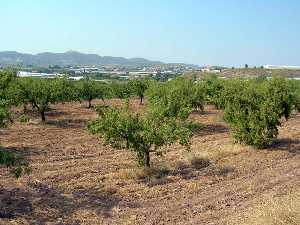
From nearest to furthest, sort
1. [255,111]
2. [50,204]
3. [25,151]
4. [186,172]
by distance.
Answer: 1. [50,204]
2. [186,172]
3. [25,151]
4. [255,111]

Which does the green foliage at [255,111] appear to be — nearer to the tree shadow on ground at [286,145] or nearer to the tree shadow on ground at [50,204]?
the tree shadow on ground at [286,145]

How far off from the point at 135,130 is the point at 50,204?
16.7 ft

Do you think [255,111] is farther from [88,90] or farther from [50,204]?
[88,90]

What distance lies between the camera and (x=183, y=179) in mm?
17844

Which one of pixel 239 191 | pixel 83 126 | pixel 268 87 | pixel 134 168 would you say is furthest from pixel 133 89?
pixel 239 191

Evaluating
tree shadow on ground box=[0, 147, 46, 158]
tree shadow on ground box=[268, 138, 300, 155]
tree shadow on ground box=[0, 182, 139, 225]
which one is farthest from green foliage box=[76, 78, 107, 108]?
tree shadow on ground box=[0, 182, 139, 225]

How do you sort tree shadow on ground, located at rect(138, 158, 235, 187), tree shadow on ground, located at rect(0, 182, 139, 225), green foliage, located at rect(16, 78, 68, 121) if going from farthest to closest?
green foliage, located at rect(16, 78, 68, 121) < tree shadow on ground, located at rect(138, 158, 235, 187) < tree shadow on ground, located at rect(0, 182, 139, 225)

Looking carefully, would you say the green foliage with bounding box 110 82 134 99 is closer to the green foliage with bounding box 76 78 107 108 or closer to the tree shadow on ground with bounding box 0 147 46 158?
the green foliage with bounding box 76 78 107 108

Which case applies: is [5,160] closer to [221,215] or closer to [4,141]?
[221,215]

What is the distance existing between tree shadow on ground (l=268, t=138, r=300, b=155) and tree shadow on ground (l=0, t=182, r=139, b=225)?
425 inches

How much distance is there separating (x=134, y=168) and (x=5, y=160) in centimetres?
632

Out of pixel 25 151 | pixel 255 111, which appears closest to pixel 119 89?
pixel 255 111

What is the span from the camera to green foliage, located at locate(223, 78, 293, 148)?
23703 millimetres

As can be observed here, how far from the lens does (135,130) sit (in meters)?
18.6
